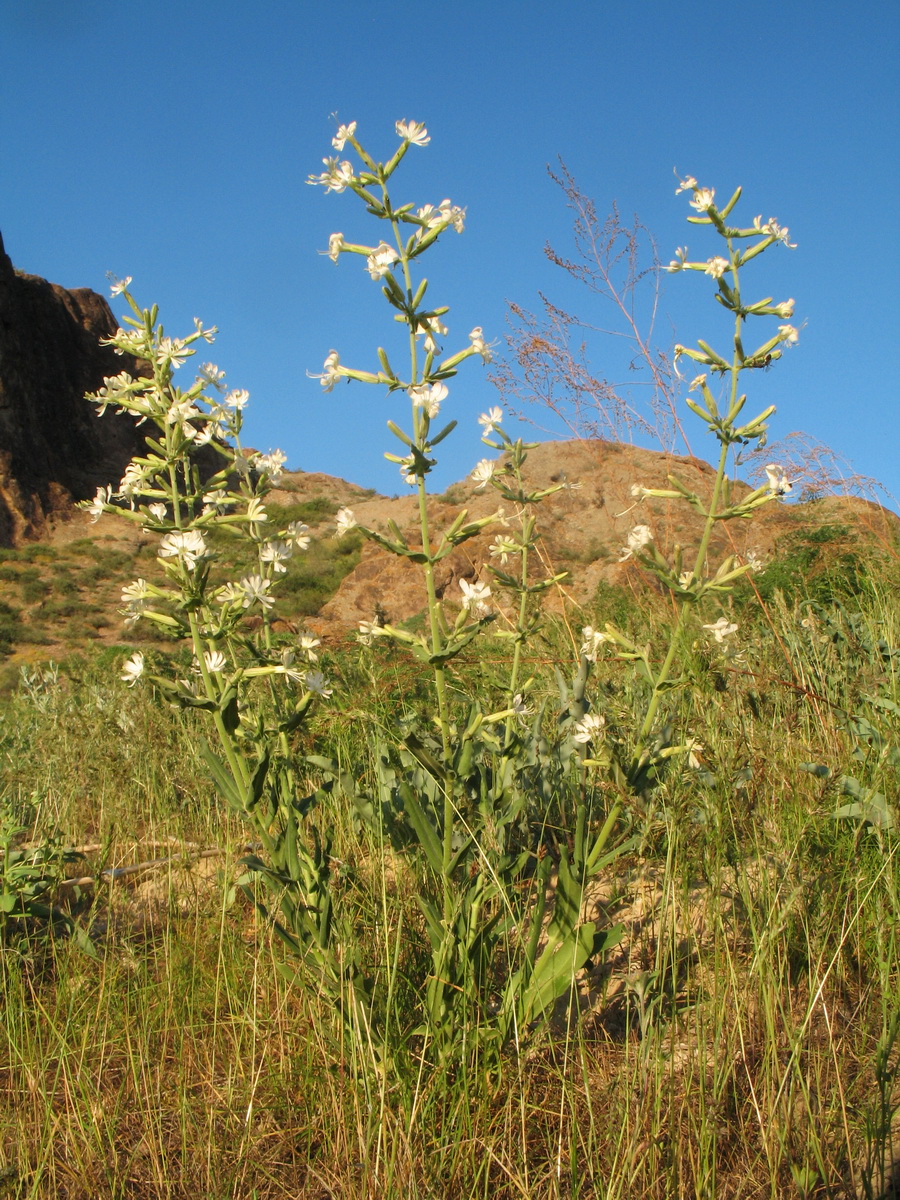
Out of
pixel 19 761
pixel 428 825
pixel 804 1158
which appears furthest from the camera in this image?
pixel 19 761

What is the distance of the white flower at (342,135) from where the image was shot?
6.21ft

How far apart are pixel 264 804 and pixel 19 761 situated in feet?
8.28

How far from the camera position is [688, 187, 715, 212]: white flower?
214cm

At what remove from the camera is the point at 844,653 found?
3.63 meters

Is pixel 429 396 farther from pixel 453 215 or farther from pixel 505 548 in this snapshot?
pixel 505 548

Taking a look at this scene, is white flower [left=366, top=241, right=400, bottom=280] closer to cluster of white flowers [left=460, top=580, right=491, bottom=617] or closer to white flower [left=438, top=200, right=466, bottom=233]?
white flower [left=438, top=200, right=466, bottom=233]

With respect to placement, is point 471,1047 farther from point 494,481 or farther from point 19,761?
point 19,761

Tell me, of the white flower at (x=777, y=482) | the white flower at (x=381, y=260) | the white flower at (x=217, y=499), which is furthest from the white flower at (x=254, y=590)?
the white flower at (x=777, y=482)

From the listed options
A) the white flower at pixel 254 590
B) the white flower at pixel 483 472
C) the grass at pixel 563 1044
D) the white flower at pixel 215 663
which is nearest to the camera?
the grass at pixel 563 1044

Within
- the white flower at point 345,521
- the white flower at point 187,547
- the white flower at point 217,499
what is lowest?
the white flower at point 187,547

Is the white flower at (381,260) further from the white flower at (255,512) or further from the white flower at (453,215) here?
the white flower at (255,512)

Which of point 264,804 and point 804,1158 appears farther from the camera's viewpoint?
point 264,804

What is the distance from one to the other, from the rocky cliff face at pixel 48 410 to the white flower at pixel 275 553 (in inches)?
1005

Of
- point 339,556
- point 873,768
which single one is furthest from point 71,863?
point 339,556
